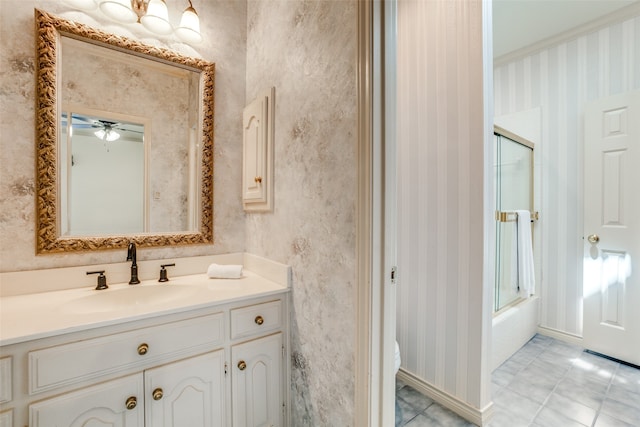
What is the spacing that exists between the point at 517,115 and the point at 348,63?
2.50m

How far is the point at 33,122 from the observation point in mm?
1201

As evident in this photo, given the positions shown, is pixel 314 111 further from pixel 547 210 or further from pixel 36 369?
pixel 547 210

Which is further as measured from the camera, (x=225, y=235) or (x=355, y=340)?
(x=225, y=235)

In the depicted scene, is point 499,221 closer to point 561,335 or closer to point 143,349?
point 561,335

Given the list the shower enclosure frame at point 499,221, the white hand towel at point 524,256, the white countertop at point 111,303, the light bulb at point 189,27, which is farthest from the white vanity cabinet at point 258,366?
the white hand towel at point 524,256

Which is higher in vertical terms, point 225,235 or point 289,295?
point 225,235

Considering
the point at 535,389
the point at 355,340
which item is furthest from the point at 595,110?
the point at 355,340

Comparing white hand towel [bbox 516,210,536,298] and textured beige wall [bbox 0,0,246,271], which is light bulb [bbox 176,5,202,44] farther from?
white hand towel [bbox 516,210,536,298]

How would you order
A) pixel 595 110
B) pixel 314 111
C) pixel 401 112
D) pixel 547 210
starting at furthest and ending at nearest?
pixel 547 210
pixel 595 110
pixel 401 112
pixel 314 111

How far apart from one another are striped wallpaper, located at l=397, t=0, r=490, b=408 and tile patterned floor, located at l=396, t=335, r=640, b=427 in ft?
0.56

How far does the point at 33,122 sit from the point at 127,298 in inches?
34.1

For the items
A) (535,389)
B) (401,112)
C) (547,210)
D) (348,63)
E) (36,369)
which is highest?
(401,112)

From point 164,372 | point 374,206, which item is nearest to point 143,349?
point 164,372

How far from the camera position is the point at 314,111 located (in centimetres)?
117
